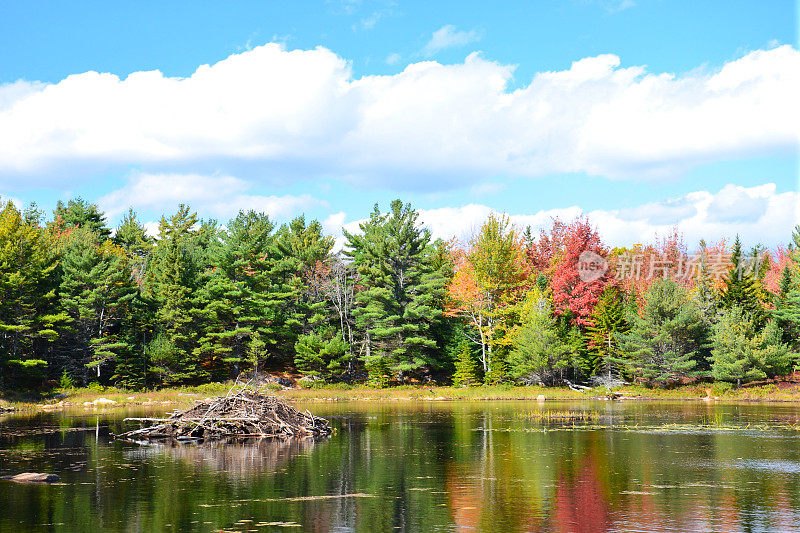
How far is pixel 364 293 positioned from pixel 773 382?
36.7 metres

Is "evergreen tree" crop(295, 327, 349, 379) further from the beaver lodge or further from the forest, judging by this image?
the beaver lodge

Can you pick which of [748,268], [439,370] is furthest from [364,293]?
[748,268]

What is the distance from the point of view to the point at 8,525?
627 inches

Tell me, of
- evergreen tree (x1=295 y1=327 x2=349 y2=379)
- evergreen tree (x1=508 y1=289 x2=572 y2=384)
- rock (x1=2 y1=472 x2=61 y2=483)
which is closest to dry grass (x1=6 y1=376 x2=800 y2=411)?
evergreen tree (x1=508 y1=289 x2=572 y2=384)

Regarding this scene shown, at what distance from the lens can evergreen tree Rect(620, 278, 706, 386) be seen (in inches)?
2351

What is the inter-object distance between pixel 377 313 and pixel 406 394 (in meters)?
8.19

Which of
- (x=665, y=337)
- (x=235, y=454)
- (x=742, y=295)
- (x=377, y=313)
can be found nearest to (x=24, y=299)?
(x=377, y=313)

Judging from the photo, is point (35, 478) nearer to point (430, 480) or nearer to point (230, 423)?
point (430, 480)

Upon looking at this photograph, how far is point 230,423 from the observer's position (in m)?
34.2

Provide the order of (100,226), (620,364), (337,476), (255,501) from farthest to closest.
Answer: (100,226)
(620,364)
(337,476)
(255,501)

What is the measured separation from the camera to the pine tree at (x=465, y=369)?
66625mm

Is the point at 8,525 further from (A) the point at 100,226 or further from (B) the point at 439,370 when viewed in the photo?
(A) the point at 100,226

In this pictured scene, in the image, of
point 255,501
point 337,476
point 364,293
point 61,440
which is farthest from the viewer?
point 364,293

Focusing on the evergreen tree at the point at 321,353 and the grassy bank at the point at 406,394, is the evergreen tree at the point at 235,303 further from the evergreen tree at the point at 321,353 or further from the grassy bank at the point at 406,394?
the grassy bank at the point at 406,394
